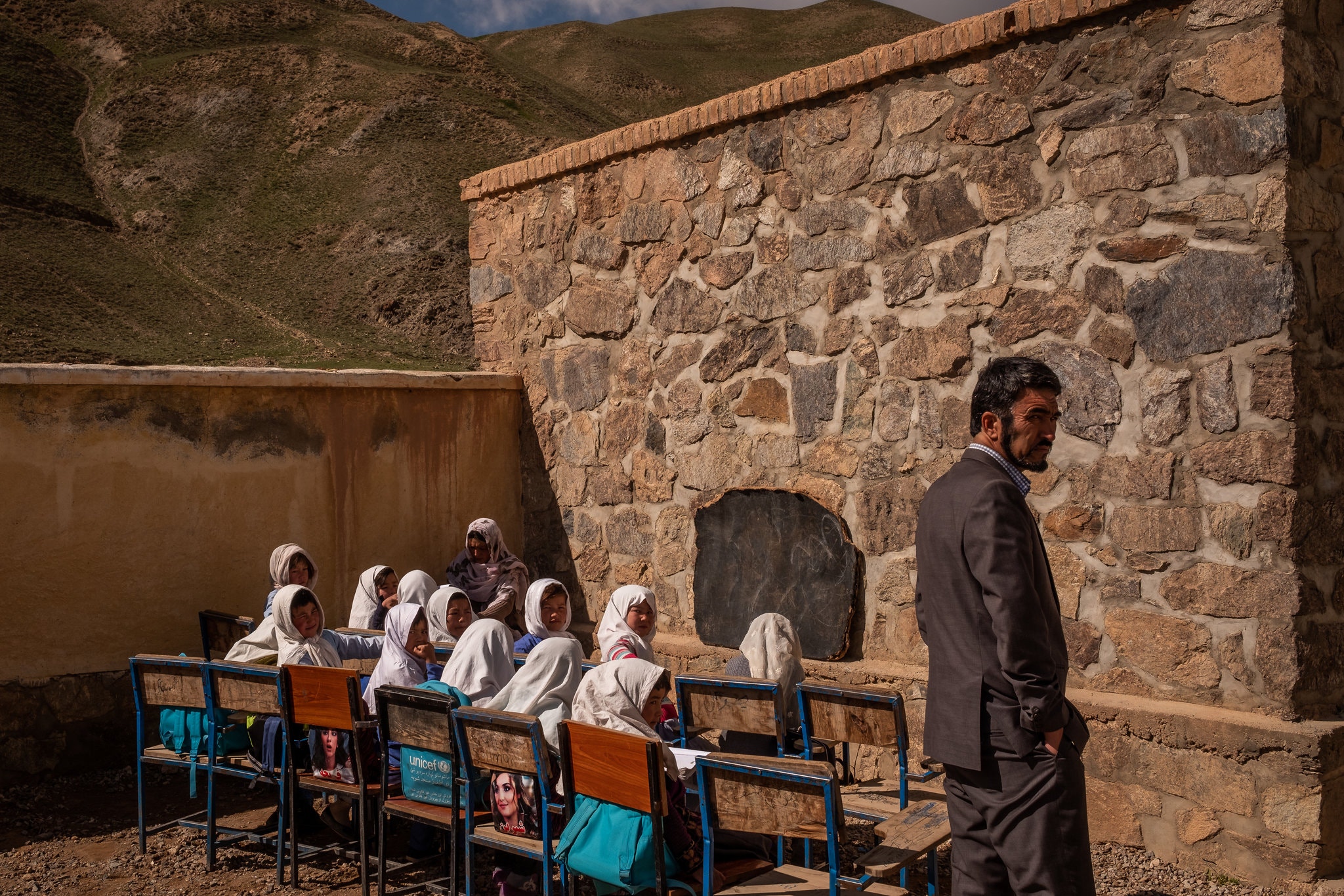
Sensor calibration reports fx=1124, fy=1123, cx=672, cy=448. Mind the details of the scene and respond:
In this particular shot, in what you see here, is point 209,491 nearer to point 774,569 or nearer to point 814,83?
point 774,569

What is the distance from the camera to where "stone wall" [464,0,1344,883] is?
3926 millimetres

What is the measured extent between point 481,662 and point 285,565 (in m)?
2.04

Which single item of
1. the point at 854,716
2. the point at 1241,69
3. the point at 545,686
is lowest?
the point at 854,716

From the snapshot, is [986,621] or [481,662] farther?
[481,662]

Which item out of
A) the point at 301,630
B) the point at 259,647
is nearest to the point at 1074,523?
the point at 301,630

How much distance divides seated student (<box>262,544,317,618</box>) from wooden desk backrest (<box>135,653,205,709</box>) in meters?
1.16

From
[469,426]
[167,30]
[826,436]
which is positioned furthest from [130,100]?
[826,436]

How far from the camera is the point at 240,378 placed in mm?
6195

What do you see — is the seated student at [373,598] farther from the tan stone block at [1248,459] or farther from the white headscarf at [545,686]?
the tan stone block at [1248,459]

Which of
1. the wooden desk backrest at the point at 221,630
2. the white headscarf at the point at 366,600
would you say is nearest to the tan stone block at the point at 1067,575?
the white headscarf at the point at 366,600

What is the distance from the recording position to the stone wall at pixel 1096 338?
3926mm

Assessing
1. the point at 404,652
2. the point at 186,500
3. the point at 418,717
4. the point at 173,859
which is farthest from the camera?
the point at 186,500

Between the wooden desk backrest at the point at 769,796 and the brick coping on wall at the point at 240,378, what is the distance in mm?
4101

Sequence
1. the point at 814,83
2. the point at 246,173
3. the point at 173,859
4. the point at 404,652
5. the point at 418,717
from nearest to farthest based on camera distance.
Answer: the point at 418,717 → the point at 173,859 → the point at 404,652 → the point at 814,83 → the point at 246,173
